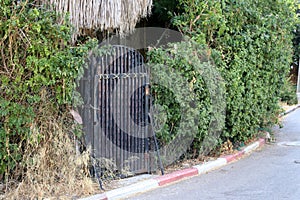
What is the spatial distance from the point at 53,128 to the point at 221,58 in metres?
4.14

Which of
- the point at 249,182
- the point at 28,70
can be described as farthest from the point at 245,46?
the point at 28,70

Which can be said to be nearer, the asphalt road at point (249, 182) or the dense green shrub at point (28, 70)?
the dense green shrub at point (28, 70)

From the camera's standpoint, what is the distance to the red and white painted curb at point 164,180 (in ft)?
19.5

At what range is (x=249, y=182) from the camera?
273 inches

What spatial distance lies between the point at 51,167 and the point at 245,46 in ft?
17.9

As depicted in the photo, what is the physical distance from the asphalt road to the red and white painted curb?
4.7 inches

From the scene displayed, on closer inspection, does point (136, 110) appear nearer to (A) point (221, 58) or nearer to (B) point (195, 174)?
(B) point (195, 174)

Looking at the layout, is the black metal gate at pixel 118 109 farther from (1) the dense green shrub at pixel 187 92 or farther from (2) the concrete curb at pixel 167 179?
(2) the concrete curb at pixel 167 179

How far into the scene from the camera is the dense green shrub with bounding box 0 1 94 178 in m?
5.42

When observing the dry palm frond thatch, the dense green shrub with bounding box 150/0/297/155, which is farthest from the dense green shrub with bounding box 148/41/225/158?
the dry palm frond thatch

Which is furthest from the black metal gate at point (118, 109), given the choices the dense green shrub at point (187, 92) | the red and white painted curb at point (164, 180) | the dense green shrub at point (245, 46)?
the dense green shrub at point (245, 46)

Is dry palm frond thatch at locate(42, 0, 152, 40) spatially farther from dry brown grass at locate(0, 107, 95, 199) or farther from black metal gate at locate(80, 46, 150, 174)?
dry brown grass at locate(0, 107, 95, 199)

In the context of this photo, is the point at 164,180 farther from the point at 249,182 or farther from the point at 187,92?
the point at 187,92

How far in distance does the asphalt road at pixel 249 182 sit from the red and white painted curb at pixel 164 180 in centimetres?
12
